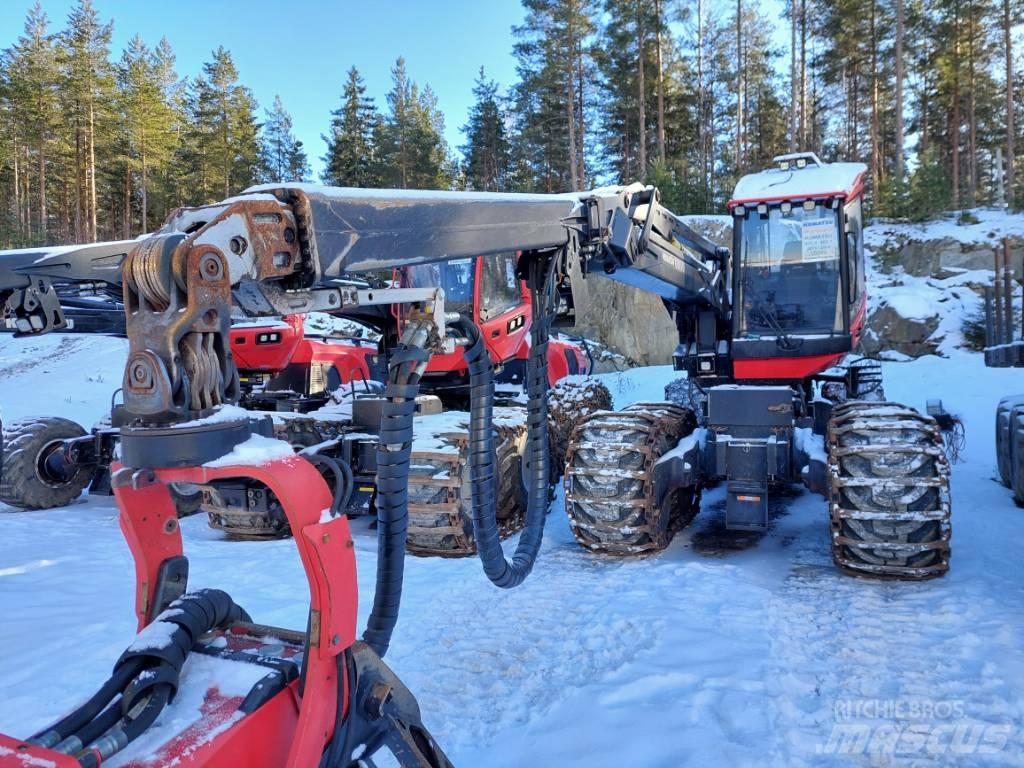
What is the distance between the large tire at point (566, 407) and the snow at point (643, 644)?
4.35 feet

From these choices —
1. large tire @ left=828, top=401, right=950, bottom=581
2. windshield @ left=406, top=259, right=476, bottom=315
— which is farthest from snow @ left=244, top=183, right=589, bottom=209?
windshield @ left=406, top=259, right=476, bottom=315

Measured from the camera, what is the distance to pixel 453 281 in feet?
21.6

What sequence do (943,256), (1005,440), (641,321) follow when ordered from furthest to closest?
(943,256) → (641,321) → (1005,440)

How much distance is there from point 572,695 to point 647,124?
3041 centimetres

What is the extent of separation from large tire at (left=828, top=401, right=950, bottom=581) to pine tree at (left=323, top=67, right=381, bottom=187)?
116ft

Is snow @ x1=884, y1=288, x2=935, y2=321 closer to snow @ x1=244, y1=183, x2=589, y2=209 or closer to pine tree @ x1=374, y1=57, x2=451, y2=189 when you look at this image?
snow @ x1=244, y1=183, x2=589, y2=209

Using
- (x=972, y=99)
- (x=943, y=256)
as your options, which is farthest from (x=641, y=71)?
(x=972, y=99)

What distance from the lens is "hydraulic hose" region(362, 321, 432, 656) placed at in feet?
7.34

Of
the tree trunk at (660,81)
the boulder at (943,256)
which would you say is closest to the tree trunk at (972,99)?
the boulder at (943,256)

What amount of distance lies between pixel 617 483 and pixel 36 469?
6.45 m

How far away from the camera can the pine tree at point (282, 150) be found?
43656 millimetres

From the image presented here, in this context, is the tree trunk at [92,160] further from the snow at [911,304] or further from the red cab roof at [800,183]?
the red cab roof at [800,183]
